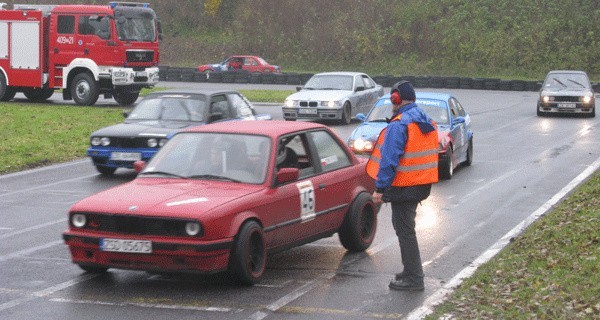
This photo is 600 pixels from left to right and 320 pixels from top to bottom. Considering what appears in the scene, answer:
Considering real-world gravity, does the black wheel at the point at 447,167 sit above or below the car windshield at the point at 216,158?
below

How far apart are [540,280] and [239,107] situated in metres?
10.8

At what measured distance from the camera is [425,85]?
53.3 metres

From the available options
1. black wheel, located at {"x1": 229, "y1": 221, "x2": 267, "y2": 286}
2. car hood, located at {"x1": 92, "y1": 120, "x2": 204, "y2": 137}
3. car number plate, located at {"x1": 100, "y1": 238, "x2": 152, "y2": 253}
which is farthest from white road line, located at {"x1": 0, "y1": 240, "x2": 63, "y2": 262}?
car hood, located at {"x1": 92, "y1": 120, "x2": 204, "y2": 137}

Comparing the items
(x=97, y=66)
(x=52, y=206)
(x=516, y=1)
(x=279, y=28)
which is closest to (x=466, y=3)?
(x=516, y=1)

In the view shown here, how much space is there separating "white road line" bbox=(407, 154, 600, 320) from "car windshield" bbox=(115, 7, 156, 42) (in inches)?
779

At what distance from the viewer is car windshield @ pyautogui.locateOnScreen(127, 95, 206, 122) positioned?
1864 cm

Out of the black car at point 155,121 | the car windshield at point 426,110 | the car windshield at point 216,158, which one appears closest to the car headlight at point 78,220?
the car windshield at point 216,158

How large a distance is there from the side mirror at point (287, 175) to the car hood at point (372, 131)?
797 cm

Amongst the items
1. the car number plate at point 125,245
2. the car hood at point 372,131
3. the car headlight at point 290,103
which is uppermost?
the car number plate at point 125,245

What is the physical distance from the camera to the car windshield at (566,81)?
120 feet

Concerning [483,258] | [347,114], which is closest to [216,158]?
[483,258]

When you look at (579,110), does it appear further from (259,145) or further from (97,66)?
(259,145)

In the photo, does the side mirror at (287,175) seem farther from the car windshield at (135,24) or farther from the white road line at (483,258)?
the car windshield at (135,24)

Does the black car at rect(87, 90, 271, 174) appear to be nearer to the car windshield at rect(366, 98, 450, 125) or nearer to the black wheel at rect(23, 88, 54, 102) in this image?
the car windshield at rect(366, 98, 450, 125)
